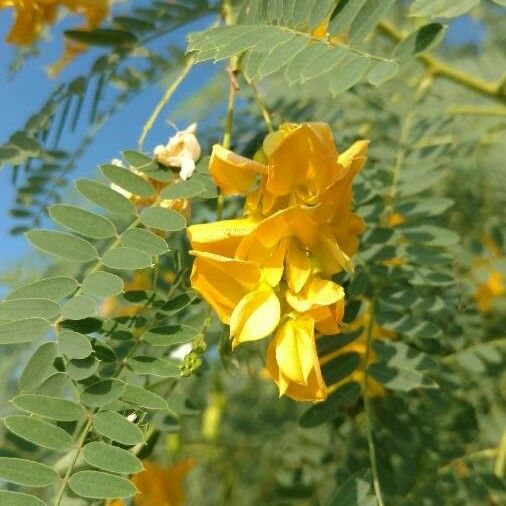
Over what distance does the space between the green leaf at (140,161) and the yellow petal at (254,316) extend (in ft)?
0.72

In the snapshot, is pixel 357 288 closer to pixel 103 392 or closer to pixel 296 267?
pixel 296 267

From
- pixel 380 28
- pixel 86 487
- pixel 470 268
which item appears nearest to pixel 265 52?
pixel 86 487

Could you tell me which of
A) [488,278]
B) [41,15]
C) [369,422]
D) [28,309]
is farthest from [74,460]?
[488,278]

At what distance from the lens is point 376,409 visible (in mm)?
1063

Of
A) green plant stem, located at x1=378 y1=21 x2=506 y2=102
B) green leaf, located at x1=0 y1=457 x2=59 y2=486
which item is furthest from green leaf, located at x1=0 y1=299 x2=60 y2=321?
green plant stem, located at x1=378 y1=21 x2=506 y2=102

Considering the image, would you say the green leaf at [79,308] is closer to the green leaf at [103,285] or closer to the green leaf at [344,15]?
the green leaf at [103,285]

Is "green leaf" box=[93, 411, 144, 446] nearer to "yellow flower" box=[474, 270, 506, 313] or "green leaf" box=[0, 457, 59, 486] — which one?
"green leaf" box=[0, 457, 59, 486]

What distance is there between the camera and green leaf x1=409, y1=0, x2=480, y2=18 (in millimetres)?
720

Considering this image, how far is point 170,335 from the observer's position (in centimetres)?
78

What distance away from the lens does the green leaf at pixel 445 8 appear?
72 centimetres

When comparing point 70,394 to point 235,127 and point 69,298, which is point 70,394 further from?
point 235,127

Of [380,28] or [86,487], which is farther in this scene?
[380,28]

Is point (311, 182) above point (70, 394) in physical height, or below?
above

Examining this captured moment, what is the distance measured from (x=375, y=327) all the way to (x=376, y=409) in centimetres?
11
